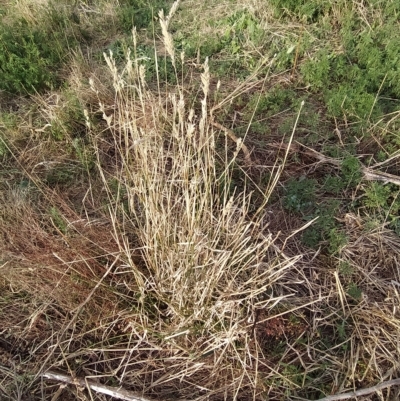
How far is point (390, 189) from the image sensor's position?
104 inches

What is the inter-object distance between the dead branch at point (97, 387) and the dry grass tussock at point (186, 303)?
4 centimetres

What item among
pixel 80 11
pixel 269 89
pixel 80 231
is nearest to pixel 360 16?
pixel 269 89

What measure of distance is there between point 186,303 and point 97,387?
1.94 ft

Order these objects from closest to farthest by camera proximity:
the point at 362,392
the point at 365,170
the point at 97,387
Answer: the point at 362,392
the point at 97,387
the point at 365,170

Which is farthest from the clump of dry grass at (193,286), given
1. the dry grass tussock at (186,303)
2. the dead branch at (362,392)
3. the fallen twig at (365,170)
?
the fallen twig at (365,170)

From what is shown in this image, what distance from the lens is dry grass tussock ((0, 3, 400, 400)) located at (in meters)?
2.01

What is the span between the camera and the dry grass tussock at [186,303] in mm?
2008

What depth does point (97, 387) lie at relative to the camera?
2.08 meters

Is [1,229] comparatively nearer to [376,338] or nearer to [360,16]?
[376,338]

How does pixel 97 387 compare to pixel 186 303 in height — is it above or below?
below

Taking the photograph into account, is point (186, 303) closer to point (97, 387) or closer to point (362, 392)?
point (97, 387)

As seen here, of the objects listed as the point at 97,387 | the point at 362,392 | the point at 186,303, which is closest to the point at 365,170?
Answer: the point at 362,392

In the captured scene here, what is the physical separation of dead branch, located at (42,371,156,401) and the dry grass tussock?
1.6 inches

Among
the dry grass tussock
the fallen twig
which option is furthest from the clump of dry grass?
the fallen twig
